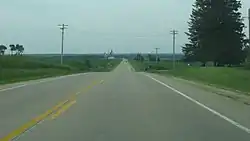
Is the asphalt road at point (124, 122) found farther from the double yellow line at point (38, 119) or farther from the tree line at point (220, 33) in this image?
the tree line at point (220, 33)

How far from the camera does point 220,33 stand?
237 ft

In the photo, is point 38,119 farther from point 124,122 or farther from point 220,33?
point 220,33

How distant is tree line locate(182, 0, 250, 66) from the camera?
71.8m

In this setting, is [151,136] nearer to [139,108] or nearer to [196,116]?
[196,116]

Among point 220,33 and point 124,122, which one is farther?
point 220,33

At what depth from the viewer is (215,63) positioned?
2945 inches

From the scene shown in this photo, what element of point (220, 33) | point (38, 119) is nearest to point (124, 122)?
point (38, 119)

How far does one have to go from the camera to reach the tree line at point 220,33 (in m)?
71.8

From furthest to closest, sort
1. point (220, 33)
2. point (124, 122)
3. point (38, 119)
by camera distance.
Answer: point (220, 33) → point (38, 119) → point (124, 122)

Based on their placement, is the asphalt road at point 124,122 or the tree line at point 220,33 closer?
the asphalt road at point 124,122

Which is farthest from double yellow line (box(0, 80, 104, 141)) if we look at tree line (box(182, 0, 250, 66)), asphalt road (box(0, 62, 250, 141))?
tree line (box(182, 0, 250, 66))

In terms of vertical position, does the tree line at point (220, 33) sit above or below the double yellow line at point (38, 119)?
above

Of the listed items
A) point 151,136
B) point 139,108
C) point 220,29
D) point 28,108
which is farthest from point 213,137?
point 220,29

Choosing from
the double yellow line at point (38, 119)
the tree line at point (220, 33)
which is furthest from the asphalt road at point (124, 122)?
the tree line at point (220, 33)
